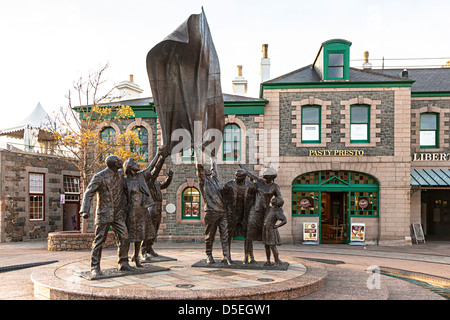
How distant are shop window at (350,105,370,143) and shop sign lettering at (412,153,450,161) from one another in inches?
120

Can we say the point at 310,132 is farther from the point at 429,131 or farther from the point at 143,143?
the point at 143,143

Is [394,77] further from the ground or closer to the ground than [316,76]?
closer to the ground

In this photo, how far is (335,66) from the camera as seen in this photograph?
64.9ft

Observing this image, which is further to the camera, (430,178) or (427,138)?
(427,138)

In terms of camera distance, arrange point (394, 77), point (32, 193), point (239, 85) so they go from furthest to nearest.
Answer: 1. point (239, 85)
2. point (32, 193)
3. point (394, 77)

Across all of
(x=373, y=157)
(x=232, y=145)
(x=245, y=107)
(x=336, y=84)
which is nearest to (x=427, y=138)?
(x=373, y=157)

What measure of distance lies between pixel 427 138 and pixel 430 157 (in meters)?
1.06

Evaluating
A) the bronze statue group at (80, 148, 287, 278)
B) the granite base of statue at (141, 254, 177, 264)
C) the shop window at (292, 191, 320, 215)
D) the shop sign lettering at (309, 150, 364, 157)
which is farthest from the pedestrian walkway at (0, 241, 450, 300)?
the shop sign lettering at (309, 150, 364, 157)

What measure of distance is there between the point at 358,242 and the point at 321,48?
1031cm

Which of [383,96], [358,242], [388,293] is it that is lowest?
[358,242]

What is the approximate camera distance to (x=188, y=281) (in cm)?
746

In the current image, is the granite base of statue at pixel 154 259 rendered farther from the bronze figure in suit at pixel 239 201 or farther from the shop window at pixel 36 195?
the shop window at pixel 36 195

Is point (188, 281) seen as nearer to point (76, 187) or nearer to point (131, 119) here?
point (131, 119)
